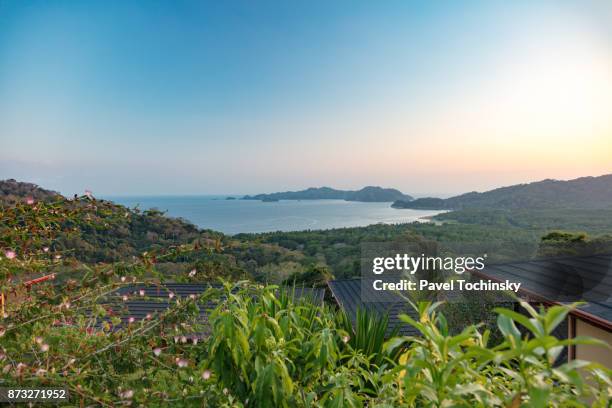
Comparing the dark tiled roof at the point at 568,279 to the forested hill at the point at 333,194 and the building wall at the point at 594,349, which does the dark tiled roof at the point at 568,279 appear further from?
the forested hill at the point at 333,194

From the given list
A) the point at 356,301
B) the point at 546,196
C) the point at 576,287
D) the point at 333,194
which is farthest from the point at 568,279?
the point at 333,194

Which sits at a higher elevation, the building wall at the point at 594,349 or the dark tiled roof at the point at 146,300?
the dark tiled roof at the point at 146,300

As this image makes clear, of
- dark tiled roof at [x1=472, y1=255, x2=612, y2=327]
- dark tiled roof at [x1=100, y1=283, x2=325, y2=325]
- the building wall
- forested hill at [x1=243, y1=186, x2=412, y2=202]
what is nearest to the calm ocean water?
forested hill at [x1=243, y1=186, x2=412, y2=202]

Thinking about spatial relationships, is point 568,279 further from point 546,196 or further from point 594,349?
point 546,196

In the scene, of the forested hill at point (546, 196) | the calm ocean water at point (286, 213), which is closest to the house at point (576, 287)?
the forested hill at point (546, 196)

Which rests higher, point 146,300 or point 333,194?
point 333,194

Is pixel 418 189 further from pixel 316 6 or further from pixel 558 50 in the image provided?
pixel 316 6
